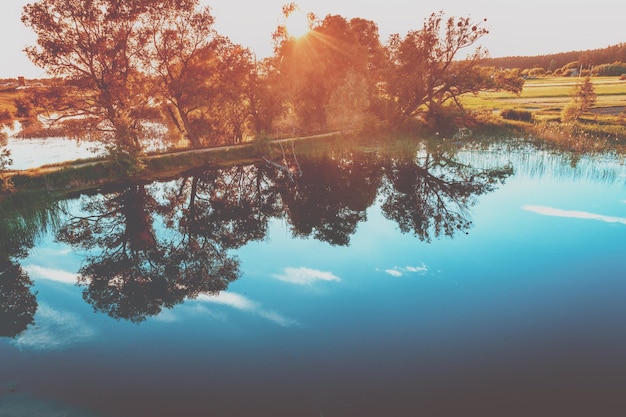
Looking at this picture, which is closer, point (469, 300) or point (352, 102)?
point (469, 300)

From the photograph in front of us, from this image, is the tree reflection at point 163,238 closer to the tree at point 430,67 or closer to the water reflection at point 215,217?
the water reflection at point 215,217

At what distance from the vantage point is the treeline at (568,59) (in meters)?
116

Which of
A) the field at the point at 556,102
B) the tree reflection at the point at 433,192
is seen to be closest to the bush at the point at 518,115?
the field at the point at 556,102

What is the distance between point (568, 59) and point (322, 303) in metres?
179

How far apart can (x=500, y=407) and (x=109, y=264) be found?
16.2 m

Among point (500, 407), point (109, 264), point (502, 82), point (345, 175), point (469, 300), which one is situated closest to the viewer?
point (500, 407)

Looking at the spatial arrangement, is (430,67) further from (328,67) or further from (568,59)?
(568,59)

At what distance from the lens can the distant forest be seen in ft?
382

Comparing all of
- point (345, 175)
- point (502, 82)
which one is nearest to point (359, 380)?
point (345, 175)

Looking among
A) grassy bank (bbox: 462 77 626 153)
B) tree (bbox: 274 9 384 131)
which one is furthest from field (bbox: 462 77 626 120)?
tree (bbox: 274 9 384 131)

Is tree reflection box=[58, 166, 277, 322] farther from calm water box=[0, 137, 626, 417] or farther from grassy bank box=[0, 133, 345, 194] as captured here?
grassy bank box=[0, 133, 345, 194]

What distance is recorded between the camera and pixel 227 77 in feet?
124

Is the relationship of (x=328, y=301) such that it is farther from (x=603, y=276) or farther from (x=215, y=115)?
(x=215, y=115)

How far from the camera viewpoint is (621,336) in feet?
36.1
